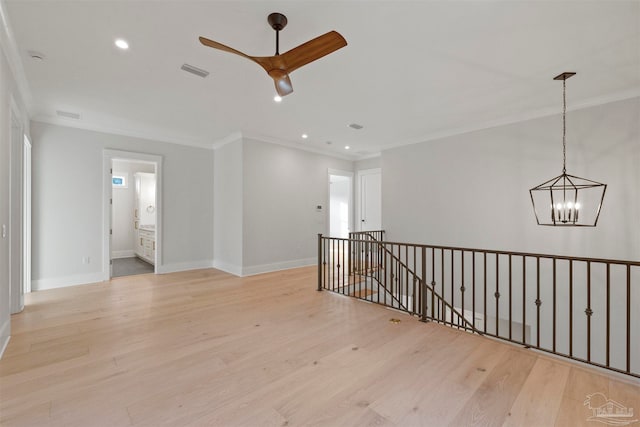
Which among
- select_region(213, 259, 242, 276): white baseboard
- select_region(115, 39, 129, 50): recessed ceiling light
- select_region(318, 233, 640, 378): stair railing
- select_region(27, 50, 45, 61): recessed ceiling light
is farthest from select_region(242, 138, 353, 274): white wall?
select_region(27, 50, 45, 61): recessed ceiling light

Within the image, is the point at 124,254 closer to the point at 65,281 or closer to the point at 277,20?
the point at 65,281

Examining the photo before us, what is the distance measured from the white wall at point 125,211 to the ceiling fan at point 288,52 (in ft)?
23.3

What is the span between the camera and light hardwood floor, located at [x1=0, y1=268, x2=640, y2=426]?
1.75m

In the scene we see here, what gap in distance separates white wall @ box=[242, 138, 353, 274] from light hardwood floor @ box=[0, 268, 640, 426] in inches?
93.1

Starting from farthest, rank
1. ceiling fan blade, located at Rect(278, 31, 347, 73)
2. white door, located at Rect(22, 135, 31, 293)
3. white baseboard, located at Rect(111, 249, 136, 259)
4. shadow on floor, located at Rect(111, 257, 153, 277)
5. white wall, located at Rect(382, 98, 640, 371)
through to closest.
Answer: white baseboard, located at Rect(111, 249, 136, 259) → shadow on floor, located at Rect(111, 257, 153, 277) → white door, located at Rect(22, 135, 31, 293) → white wall, located at Rect(382, 98, 640, 371) → ceiling fan blade, located at Rect(278, 31, 347, 73)

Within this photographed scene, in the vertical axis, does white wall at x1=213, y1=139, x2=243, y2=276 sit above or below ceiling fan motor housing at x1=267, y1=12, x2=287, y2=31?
below

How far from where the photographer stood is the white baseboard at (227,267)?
5.59 meters

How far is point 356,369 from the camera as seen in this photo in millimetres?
2246

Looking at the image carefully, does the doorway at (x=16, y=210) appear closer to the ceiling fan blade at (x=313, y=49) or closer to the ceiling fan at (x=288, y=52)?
the ceiling fan at (x=288, y=52)

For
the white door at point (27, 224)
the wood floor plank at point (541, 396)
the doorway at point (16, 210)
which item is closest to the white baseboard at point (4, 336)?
the doorway at point (16, 210)

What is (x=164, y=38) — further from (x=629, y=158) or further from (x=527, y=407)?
(x=629, y=158)

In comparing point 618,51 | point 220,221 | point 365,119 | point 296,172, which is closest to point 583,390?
point 618,51

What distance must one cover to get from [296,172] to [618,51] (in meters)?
5.16

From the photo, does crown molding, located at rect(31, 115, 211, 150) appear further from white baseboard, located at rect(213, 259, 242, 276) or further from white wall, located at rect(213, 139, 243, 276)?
white baseboard, located at rect(213, 259, 242, 276)
